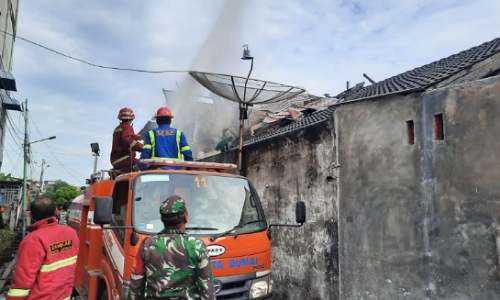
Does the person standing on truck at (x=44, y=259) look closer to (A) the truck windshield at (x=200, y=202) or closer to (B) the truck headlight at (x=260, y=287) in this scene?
(A) the truck windshield at (x=200, y=202)

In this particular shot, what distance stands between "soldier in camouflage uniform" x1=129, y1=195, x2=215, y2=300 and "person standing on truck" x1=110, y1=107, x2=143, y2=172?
2998 millimetres

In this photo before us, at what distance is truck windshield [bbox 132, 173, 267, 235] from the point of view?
3.97 metres

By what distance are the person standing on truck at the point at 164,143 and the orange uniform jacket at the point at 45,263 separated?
2.01 meters

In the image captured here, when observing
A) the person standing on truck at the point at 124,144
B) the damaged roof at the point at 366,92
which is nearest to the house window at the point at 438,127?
the damaged roof at the point at 366,92

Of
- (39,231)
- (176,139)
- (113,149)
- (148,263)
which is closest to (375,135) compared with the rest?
(176,139)

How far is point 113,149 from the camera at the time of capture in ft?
19.0

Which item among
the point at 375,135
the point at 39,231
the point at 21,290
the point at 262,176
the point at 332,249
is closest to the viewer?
the point at 21,290

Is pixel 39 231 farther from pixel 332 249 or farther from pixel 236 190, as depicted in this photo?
pixel 332 249

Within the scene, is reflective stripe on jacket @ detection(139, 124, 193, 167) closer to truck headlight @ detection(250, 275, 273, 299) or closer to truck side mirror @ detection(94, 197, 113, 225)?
truck side mirror @ detection(94, 197, 113, 225)

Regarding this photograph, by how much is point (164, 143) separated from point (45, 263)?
8.10 feet

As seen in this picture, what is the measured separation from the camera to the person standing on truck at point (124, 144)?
217 inches

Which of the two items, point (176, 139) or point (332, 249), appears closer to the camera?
point (176, 139)

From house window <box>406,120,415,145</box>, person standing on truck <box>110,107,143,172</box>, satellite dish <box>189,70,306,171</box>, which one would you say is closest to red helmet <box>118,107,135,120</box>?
person standing on truck <box>110,107,143,172</box>

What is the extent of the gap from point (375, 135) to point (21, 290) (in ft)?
17.6
